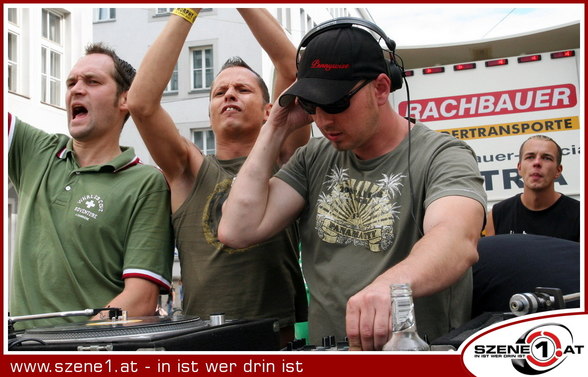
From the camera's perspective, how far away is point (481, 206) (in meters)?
1.72

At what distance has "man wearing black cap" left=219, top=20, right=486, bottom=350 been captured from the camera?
1.73 metres

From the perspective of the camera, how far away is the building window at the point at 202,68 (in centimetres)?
2202

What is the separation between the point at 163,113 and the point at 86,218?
48 cm

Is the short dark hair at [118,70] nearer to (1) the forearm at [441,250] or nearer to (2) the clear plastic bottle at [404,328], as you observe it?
(1) the forearm at [441,250]

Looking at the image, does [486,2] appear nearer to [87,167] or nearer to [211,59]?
[87,167]

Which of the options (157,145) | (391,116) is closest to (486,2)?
(391,116)

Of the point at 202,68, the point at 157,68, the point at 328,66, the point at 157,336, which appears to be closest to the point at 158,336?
the point at 157,336

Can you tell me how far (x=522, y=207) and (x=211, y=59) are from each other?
18.9m

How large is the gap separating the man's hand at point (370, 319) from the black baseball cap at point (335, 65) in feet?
2.08

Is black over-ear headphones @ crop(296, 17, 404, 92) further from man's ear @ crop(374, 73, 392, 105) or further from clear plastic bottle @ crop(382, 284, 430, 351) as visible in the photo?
clear plastic bottle @ crop(382, 284, 430, 351)

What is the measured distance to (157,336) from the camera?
1.42 metres

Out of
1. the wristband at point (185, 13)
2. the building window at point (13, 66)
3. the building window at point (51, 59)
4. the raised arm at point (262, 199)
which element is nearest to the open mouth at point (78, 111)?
the wristband at point (185, 13)

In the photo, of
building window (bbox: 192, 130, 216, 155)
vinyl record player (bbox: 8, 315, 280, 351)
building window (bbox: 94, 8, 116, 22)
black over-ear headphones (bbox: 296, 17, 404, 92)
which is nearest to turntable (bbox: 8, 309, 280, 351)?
vinyl record player (bbox: 8, 315, 280, 351)

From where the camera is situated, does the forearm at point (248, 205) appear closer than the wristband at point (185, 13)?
Yes
